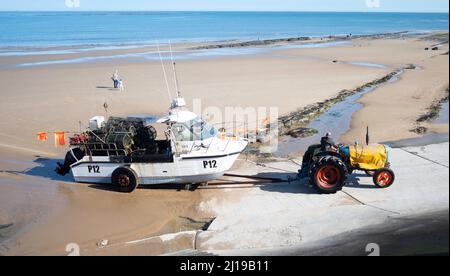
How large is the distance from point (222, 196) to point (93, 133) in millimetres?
3657

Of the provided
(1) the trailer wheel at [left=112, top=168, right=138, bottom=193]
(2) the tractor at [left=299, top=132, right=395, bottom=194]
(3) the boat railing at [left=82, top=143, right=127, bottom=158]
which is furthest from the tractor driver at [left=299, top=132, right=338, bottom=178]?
(3) the boat railing at [left=82, top=143, right=127, bottom=158]

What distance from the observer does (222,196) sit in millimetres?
10578

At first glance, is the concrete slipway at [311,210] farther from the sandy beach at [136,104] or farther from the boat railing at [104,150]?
the boat railing at [104,150]

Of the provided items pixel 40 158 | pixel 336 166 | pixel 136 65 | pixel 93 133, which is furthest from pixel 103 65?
pixel 336 166

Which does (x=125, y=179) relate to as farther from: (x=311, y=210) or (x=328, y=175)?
(x=328, y=175)

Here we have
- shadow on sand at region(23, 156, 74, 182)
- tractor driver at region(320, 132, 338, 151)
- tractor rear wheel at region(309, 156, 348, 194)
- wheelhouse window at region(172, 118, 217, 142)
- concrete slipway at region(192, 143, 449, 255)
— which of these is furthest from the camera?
shadow on sand at region(23, 156, 74, 182)

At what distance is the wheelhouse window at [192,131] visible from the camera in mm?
10711

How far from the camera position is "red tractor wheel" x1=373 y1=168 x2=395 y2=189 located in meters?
9.98

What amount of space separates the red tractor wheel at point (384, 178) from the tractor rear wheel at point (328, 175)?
2.44 feet

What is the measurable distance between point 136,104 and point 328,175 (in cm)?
1330

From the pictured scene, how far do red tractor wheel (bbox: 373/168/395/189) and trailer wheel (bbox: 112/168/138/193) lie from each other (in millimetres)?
5836

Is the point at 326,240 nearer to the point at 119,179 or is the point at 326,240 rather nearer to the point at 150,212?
the point at 150,212

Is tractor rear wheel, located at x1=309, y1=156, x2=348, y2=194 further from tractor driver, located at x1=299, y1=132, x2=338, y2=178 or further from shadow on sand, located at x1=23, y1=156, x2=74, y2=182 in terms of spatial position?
shadow on sand, located at x1=23, y1=156, x2=74, y2=182

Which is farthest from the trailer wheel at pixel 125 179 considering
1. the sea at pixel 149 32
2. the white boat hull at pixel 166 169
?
the sea at pixel 149 32
